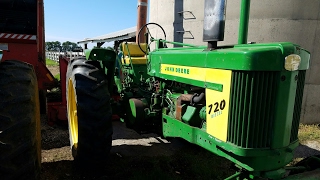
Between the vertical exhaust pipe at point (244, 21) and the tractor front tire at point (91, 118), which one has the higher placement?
the vertical exhaust pipe at point (244, 21)

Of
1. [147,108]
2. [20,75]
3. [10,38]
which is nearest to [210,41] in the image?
[147,108]

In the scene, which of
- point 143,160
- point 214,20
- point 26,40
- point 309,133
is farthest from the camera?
point 26,40

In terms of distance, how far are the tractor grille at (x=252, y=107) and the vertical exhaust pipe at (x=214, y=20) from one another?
0.41 m

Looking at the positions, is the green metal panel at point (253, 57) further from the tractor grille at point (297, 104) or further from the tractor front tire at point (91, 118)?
the tractor front tire at point (91, 118)

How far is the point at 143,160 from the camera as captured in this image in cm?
383

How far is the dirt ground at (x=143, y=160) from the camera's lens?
11.1 ft

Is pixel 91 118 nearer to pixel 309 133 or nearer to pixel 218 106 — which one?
pixel 218 106

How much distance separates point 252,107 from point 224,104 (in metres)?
0.22

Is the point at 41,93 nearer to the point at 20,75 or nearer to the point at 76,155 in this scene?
the point at 76,155

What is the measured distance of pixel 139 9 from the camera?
1026cm

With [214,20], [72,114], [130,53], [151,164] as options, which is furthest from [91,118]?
[130,53]

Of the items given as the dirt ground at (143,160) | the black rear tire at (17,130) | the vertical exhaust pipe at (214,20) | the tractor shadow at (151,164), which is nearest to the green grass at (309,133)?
the dirt ground at (143,160)

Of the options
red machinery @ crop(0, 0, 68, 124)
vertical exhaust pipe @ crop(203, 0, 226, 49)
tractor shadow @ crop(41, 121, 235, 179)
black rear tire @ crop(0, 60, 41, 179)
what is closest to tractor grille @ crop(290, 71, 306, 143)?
vertical exhaust pipe @ crop(203, 0, 226, 49)

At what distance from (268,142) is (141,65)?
3003 millimetres
